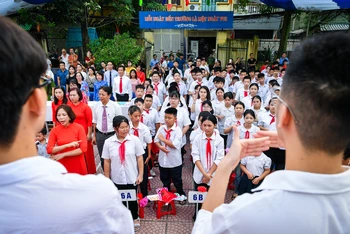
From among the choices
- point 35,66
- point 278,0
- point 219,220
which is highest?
point 278,0

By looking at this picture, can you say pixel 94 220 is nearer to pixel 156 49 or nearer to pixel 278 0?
pixel 278 0

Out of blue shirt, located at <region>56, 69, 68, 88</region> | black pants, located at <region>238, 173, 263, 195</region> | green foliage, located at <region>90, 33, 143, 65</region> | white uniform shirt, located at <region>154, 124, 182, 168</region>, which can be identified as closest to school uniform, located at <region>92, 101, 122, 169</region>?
white uniform shirt, located at <region>154, 124, 182, 168</region>

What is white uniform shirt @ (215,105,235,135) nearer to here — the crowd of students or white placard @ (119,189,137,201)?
the crowd of students

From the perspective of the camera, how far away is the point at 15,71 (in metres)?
0.75

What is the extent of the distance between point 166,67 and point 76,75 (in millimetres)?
5771

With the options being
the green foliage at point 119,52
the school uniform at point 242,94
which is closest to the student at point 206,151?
the school uniform at point 242,94

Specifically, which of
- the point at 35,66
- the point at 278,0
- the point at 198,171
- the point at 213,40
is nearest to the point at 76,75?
the point at 198,171

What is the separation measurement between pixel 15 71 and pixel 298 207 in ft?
2.91

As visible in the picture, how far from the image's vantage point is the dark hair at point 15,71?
0.74 meters

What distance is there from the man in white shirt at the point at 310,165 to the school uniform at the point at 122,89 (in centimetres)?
677

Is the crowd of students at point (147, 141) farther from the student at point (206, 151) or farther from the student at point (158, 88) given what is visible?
the student at point (158, 88)

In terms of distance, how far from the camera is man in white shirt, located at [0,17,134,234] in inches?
29.8

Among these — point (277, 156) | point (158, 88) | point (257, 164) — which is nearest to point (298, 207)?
point (257, 164)

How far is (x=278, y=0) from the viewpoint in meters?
9.52
